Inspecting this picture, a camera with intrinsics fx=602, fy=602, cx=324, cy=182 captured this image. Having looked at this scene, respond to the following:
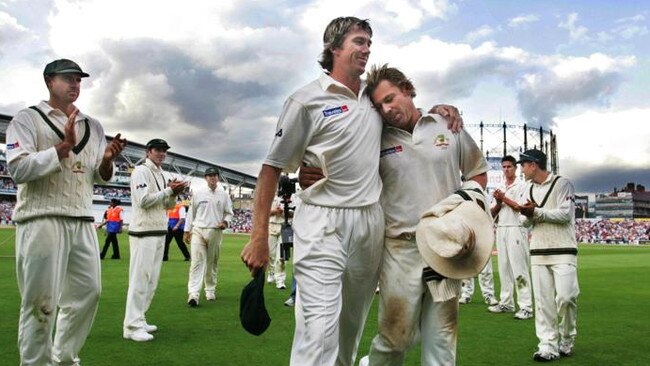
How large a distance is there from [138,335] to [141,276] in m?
0.90

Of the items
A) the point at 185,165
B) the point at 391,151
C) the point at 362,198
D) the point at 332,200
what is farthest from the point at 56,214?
the point at 185,165

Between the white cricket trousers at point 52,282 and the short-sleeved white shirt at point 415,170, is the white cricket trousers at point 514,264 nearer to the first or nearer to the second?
the short-sleeved white shirt at point 415,170

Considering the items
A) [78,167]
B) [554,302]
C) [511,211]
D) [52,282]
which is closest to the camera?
[52,282]

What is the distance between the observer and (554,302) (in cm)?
698

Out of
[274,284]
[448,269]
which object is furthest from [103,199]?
[448,269]

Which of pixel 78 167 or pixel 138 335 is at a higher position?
pixel 78 167

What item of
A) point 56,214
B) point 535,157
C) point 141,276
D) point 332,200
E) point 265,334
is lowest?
point 265,334

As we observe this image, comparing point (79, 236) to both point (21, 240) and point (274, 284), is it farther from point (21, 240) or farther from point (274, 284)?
point (274, 284)

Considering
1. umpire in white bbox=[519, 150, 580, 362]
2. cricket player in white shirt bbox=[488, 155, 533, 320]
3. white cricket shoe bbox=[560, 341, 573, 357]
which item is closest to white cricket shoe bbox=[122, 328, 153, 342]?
umpire in white bbox=[519, 150, 580, 362]

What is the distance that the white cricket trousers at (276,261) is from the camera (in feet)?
45.2

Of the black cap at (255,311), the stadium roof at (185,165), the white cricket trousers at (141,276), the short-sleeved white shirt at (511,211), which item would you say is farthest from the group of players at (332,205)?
the stadium roof at (185,165)

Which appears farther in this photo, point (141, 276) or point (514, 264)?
point (514, 264)

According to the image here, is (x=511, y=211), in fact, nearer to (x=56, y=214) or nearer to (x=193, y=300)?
(x=193, y=300)

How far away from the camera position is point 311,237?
3.79 metres
